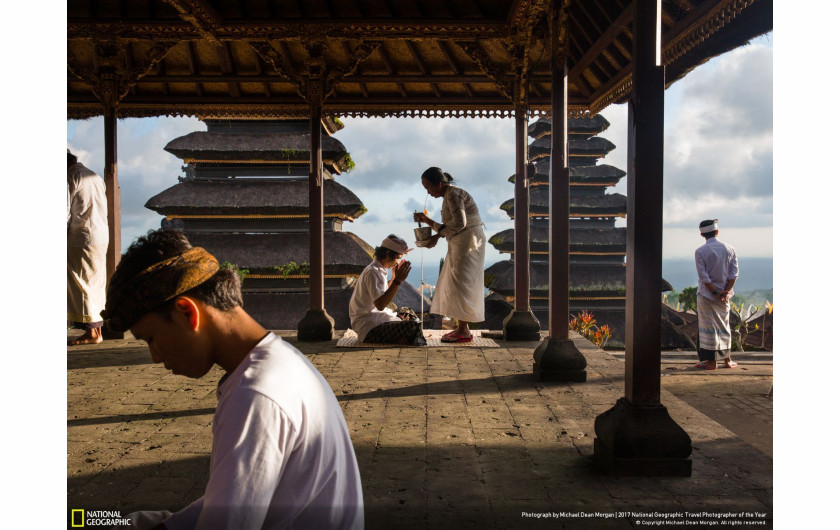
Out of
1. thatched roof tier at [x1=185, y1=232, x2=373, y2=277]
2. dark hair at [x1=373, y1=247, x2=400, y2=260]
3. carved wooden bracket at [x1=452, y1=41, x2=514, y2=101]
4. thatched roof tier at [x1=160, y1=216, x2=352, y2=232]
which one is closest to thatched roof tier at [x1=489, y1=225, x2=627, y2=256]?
thatched roof tier at [x1=185, y1=232, x2=373, y2=277]

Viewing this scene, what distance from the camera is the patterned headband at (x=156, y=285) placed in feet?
4.79

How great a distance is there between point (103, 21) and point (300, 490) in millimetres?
8353

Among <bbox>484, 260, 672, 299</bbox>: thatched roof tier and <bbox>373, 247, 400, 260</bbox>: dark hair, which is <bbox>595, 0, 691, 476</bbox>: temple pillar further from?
<bbox>484, 260, 672, 299</bbox>: thatched roof tier

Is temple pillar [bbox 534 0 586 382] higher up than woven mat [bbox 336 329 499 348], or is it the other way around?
temple pillar [bbox 534 0 586 382]

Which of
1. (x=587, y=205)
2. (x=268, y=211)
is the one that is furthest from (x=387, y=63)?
(x=587, y=205)

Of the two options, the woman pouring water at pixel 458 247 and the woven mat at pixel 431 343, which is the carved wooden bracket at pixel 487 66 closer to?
the woman pouring water at pixel 458 247

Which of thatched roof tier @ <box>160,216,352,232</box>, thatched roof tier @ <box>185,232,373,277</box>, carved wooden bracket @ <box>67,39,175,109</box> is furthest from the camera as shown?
thatched roof tier @ <box>160,216,352,232</box>

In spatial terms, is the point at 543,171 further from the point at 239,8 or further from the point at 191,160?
the point at 239,8

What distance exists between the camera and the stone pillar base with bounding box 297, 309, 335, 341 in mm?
8594

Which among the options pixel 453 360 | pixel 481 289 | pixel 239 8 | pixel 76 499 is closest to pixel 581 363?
pixel 453 360

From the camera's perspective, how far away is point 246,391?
129cm

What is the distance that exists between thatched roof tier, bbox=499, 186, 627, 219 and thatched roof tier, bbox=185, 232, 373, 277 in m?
6.53

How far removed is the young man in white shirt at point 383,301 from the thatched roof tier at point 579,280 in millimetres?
12371

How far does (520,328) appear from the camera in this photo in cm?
857
